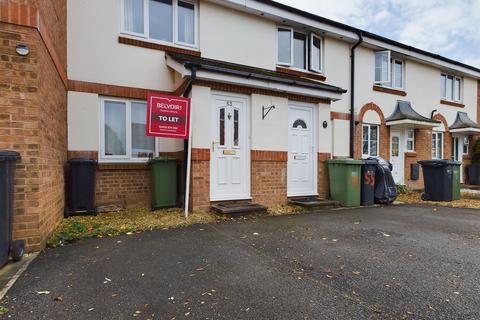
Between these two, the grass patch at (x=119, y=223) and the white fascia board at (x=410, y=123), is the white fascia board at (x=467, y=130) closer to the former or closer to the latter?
the white fascia board at (x=410, y=123)

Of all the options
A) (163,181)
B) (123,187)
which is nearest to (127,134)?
(123,187)

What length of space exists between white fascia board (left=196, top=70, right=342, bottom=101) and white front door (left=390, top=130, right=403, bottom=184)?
16.3ft

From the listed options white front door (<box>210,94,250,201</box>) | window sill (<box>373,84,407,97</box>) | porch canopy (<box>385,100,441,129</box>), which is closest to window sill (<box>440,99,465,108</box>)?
porch canopy (<box>385,100,441,129</box>)

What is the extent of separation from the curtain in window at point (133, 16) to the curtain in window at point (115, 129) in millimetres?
1897

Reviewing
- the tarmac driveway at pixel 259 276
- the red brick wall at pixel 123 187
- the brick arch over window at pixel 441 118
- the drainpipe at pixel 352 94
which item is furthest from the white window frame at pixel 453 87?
the red brick wall at pixel 123 187

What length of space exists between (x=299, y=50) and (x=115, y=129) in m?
6.25

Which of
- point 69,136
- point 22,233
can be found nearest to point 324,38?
point 69,136

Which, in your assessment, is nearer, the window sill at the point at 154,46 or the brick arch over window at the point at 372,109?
the window sill at the point at 154,46

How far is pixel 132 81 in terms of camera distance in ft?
23.1

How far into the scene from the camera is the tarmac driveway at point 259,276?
2419 millimetres

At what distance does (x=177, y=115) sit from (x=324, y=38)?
6596 millimetres

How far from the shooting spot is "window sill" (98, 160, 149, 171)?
22.0 feet

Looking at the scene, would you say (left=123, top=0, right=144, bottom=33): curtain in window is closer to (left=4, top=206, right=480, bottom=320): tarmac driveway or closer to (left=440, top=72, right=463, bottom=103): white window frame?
(left=4, top=206, right=480, bottom=320): tarmac driveway

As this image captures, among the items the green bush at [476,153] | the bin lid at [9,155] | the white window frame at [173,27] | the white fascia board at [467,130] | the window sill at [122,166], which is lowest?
the window sill at [122,166]
